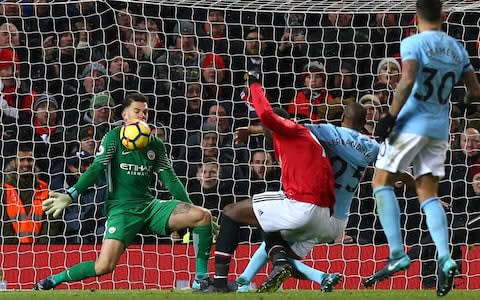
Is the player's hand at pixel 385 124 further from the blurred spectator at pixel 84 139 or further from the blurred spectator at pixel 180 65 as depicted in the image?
the blurred spectator at pixel 180 65

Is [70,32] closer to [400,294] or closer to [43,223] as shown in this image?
[43,223]

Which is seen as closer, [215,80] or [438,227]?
[438,227]

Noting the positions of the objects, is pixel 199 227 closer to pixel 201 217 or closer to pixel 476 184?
pixel 201 217

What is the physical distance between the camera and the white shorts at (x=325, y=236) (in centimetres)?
1035

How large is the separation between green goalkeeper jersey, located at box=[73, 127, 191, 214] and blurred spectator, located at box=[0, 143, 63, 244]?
6.93 feet

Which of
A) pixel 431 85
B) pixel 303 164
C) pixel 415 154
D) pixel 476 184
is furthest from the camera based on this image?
pixel 476 184

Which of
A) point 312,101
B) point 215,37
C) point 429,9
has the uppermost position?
point 429,9

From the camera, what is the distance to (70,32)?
557 inches

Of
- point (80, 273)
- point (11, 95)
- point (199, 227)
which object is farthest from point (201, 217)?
point (11, 95)

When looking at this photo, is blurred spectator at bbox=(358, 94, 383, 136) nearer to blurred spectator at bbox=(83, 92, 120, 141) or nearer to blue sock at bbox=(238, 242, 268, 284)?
blurred spectator at bbox=(83, 92, 120, 141)

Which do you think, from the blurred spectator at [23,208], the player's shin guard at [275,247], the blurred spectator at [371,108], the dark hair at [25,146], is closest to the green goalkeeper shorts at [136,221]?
the player's shin guard at [275,247]

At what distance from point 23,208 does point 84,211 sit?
650 millimetres

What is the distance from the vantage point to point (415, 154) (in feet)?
28.5

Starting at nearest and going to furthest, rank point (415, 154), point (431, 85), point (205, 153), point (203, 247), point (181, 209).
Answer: point (431, 85) < point (415, 154) < point (203, 247) < point (181, 209) < point (205, 153)
